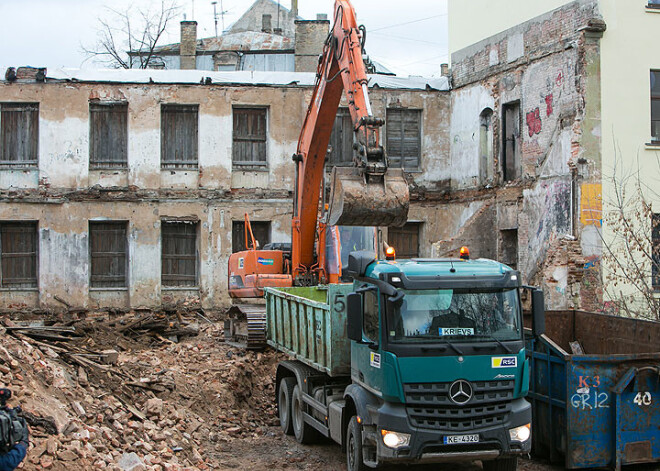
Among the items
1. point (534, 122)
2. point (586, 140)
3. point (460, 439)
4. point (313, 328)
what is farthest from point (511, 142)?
point (460, 439)

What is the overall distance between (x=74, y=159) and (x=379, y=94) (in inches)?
372

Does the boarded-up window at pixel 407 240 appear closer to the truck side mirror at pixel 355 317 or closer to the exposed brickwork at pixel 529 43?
the exposed brickwork at pixel 529 43

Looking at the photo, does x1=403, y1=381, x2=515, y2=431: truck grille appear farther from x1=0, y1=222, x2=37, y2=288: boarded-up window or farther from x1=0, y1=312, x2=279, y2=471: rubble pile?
x1=0, y1=222, x2=37, y2=288: boarded-up window

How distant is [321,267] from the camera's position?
634 inches

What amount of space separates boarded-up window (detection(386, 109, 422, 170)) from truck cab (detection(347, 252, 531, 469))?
55.0 feet

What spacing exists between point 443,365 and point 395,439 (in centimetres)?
92


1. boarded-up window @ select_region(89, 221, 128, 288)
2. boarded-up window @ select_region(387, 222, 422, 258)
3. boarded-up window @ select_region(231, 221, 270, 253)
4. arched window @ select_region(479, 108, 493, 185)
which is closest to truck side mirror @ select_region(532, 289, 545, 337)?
arched window @ select_region(479, 108, 493, 185)

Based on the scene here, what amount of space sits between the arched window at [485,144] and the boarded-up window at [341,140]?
13.5ft

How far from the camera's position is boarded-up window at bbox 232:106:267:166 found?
2447 centimetres

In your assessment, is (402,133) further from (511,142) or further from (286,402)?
(286,402)

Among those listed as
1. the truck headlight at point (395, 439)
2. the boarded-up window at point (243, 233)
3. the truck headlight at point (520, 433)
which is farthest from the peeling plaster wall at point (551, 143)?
the truck headlight at point (395, 439)

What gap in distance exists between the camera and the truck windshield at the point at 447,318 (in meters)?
8.59

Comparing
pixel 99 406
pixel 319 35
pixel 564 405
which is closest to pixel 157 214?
pixel 319 35

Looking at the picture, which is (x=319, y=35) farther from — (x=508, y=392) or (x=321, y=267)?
(x=508, y=392)
